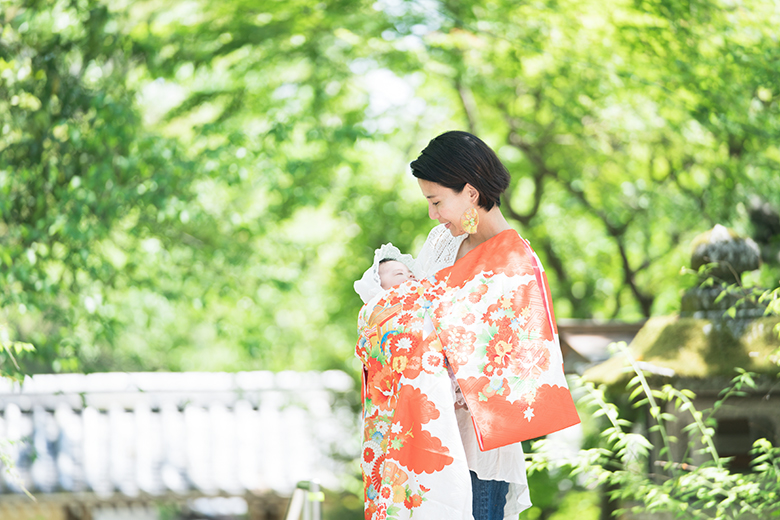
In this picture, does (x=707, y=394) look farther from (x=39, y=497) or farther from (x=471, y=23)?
(x=39, y=497)

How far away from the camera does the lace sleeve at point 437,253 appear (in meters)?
1.75

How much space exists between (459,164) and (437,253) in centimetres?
31

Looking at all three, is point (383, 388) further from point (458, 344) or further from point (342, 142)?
point (342, 142)

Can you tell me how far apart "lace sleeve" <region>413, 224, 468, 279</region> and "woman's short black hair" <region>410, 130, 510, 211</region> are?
7.3 inches

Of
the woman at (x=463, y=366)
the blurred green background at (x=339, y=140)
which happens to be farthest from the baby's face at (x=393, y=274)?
the blurred green background at (x=339, y=140)

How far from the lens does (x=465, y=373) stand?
1.51 meters

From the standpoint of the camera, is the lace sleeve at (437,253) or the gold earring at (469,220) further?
the lace sleeve at (437,253)

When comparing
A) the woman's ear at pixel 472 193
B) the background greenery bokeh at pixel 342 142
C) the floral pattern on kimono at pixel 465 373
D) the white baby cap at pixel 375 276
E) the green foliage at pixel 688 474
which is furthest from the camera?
the background greenery bokeh at pixel 342 142

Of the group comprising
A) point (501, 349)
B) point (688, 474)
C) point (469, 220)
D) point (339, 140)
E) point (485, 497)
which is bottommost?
point (688, 474)

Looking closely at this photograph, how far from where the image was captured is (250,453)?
25.8 ft

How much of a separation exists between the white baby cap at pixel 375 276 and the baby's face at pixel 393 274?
0.02 m

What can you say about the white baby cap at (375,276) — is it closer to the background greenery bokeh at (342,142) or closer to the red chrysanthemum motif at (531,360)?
the red chrysanthemum motif at (531,360)

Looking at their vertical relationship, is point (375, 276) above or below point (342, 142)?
above

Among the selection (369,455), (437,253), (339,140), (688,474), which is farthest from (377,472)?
(339,140)
